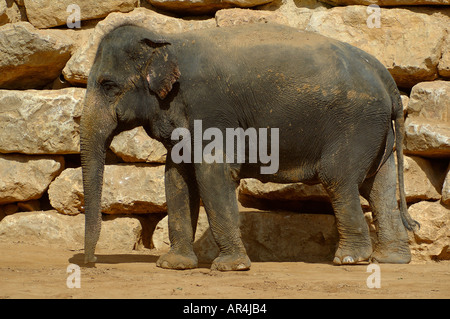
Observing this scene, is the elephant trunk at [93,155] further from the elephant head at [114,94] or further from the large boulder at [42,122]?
the large boulder at [42,122]

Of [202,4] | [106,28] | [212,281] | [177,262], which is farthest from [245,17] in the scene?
[212,281]

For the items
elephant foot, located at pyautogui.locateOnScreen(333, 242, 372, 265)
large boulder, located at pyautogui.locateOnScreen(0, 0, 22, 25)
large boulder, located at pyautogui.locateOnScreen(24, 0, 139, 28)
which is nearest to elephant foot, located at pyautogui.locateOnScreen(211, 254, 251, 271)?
elephant foot, located at pyautogui.locateOnScreen(333, 242, 372, 265)

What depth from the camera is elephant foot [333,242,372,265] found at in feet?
20.8

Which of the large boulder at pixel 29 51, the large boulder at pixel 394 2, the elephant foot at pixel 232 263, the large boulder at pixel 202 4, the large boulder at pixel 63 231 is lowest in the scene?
the large boulder at pixel 63 231

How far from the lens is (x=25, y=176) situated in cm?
794

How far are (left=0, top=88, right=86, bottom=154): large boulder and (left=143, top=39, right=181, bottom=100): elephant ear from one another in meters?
1.92

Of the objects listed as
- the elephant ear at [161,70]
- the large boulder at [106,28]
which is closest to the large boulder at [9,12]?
the large boulder at [106,28]

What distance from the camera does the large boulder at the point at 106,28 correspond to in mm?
7824

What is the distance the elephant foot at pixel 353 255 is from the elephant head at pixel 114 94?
189 cm

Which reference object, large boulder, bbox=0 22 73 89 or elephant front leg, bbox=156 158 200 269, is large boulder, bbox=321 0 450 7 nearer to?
elephant front leg, bbox=156 158 200 269

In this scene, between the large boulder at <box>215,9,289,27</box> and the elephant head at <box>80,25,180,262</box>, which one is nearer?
the elephant head at <box>80,25,180,262</box>

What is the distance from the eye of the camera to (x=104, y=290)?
198 inches

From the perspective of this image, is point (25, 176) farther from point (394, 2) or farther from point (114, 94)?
point (394, 2)

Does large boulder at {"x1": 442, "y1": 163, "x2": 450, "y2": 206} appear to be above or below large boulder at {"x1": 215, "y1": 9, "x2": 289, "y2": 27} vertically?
below
